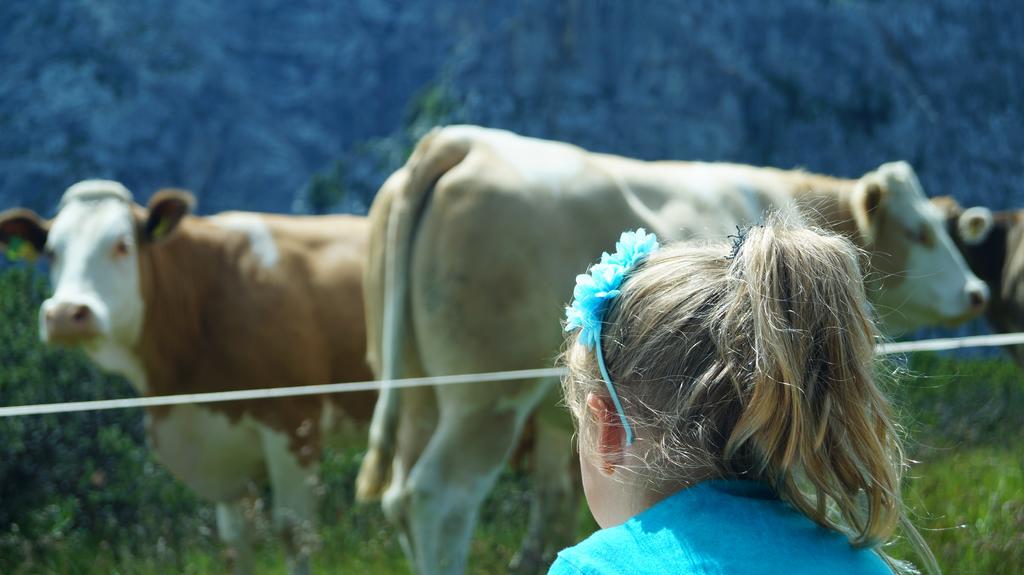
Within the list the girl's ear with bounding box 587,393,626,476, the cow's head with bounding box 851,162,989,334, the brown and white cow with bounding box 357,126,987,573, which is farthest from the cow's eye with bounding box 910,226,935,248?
the girl's ear with bounding box 587,393,626,476

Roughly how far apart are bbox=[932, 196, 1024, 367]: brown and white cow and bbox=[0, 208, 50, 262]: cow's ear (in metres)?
6.23

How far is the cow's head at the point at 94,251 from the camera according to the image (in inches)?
177

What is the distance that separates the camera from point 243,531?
4.95 m

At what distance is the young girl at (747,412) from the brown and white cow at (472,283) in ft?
7.29

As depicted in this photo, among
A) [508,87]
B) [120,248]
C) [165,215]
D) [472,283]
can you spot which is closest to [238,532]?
[120,248]

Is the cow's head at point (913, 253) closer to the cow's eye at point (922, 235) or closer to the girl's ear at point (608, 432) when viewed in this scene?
the cow's eye at point (922, 235)

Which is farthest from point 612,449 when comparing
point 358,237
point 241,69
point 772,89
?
point 241,69

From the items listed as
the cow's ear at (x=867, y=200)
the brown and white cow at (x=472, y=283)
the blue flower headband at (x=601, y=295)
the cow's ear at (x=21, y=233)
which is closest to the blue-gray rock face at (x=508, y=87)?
the cow's ear at (x=867, y=200)

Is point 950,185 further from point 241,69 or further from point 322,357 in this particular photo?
point 322,357

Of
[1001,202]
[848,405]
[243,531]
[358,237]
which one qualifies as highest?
[848,405]

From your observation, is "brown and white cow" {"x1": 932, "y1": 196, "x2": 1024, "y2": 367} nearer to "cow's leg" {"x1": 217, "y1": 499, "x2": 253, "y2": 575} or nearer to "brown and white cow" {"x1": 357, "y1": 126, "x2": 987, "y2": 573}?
"brown and white cow" {"x1": 357, "y1": 126, "x2": 987, "y2": 573}

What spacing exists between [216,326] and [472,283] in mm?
1923

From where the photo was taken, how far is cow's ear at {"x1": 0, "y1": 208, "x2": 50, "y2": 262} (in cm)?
504

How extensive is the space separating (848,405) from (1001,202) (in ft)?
80.0
